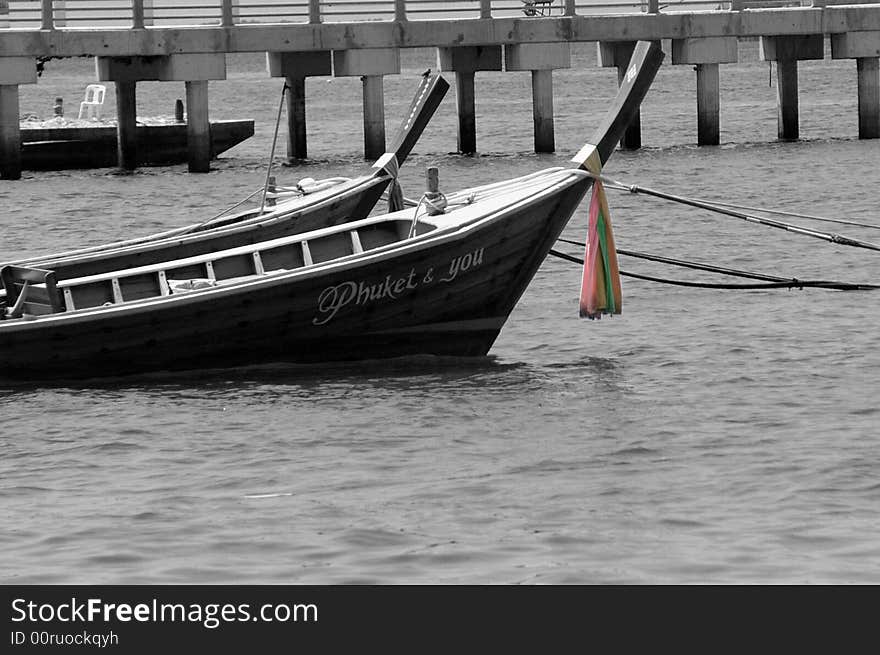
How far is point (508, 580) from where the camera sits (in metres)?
11.1

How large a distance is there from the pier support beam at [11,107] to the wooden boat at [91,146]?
4.41 metres

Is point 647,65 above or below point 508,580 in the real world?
above

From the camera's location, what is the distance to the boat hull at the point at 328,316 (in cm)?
1706

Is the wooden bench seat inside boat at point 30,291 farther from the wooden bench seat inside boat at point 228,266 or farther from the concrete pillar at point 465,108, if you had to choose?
the concrete pillar at point 465,108

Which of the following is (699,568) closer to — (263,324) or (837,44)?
(263,324)

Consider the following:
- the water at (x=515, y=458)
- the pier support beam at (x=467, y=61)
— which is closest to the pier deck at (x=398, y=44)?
the pier support beam at (x=467, y=61)

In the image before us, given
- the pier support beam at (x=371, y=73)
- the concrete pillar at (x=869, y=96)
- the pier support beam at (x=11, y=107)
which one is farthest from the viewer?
the concrete pillar at (x=869, y=96)

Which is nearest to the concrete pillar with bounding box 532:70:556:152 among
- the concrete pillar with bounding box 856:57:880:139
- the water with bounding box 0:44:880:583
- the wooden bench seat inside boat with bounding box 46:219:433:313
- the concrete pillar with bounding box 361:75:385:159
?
the concrete pillar with bounding box 361:75:385:159

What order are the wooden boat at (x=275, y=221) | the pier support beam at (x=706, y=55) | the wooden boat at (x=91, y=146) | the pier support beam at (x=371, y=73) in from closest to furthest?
1. the wooden boat at (x=275, y=221)
2. the pier support beam at (x=371, y=73)
3. the pier support beam at (x=706, y=55)
4. the wooden boat at (x=91, y=146)

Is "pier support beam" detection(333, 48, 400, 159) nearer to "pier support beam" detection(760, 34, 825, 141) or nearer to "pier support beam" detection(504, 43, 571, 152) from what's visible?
"pier support beam" detection(504, 43, 571, 152)

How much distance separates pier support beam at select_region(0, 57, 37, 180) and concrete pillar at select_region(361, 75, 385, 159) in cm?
761

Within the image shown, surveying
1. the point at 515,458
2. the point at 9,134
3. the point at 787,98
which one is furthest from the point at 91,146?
the point at 515,458
